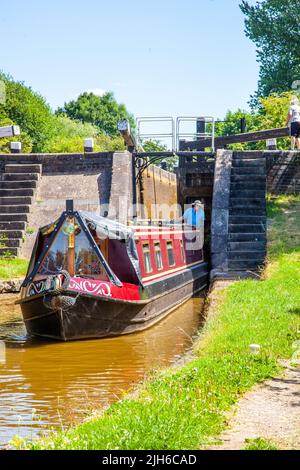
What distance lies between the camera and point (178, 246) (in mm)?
17312

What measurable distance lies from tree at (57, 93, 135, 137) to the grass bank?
53.7m

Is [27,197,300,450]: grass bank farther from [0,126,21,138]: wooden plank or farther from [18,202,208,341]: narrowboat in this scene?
[0,126,21,138]: wooden plank

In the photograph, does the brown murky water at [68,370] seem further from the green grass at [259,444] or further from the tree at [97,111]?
the tree at [97,111]

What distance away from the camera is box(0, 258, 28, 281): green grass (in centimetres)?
1680

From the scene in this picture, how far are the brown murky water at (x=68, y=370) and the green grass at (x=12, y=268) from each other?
2.84m

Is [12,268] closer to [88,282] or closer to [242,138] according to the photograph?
[88,282]

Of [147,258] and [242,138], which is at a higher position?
[242,138]

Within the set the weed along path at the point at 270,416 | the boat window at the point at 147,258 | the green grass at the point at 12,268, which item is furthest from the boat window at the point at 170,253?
the weed along path at the point at 270,416

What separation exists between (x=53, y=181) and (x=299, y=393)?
52.2ft

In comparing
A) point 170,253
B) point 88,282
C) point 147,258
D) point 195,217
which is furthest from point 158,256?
point 195,217

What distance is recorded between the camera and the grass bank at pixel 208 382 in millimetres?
4949

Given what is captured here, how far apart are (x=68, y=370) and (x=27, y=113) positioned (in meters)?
30.9

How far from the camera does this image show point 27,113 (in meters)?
39.0
